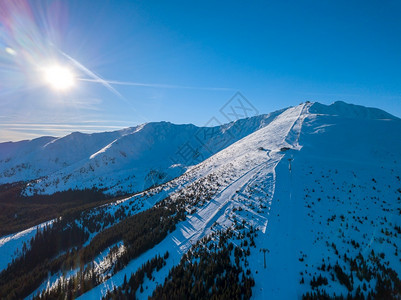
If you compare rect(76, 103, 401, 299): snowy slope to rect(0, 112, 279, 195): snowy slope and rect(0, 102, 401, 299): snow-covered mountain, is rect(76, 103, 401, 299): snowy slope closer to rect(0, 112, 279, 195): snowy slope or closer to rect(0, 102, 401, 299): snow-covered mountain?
rect(0, 102, 401, 299): snow-covered mountain

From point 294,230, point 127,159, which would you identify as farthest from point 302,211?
point 127,159

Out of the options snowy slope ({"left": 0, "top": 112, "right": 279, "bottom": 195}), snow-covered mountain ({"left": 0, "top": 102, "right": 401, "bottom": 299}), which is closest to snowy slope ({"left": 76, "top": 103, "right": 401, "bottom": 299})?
snow-covered mountain ({"left": 0, "top": 102, "right": 401, "bottom": 299})

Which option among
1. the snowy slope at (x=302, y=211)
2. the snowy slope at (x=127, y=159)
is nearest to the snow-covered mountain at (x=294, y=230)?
the snowy slope at (x=302, y=211)

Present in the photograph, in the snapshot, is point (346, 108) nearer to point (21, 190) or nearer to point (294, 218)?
point (294, 218)

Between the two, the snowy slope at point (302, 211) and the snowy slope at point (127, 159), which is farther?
the snowy slope at point (127, 159)

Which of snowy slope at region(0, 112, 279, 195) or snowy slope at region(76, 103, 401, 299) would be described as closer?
snowy slope at region(76, 103, 401, 299)

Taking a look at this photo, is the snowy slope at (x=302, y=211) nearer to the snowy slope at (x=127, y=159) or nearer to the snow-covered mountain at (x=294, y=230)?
the snow-covered mountain at (x=294, y=230)

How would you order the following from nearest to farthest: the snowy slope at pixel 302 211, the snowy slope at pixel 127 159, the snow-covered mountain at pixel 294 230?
the snow-covered mountain at pixel 294 230 → the snowy slope at pixel 302 211 → the snowy slope at pixel 127 159

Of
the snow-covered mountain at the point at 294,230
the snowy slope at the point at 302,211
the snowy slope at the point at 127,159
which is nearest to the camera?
the snow-covered mountain at the point at 294,230

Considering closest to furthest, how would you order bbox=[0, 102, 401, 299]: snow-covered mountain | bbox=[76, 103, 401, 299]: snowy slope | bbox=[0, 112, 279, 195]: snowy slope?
bbox=[0, 102, 401, 299]: snow-covered mountain → bbox=[76, 103, 401, 299]: snowy slope → bbox=[0, 112, 279, 195]: snowy slope

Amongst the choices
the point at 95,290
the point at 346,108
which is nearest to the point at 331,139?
the point at 95,290

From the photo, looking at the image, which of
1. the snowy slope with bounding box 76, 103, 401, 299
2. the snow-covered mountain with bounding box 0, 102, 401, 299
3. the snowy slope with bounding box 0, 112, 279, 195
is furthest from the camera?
the snowy slope with bounding box 0, 112, 279, 195

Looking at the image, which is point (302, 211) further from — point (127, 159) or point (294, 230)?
point (127, 159)
